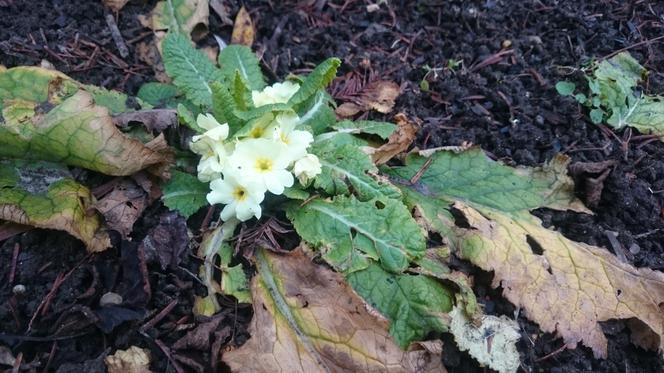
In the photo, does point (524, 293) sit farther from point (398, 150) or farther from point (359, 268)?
point (398, 150)

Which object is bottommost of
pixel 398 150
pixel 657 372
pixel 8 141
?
pixel 657 372

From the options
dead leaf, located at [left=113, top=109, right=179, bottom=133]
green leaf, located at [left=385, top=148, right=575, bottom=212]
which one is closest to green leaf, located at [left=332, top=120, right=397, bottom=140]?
green leaf, located at [left=385, top=148, right=575, bottom=212]

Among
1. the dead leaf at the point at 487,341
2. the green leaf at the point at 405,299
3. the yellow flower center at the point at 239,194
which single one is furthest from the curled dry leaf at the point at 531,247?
the yellow flower center at the point at 239,194

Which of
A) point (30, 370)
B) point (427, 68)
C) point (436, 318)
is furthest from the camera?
point (427, 68)

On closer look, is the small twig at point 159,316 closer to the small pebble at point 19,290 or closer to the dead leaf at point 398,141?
the small pebble at point 19,290

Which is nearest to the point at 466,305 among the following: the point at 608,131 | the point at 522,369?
the point at 522,369

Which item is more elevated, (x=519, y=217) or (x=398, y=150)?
(x=398, y=150)
